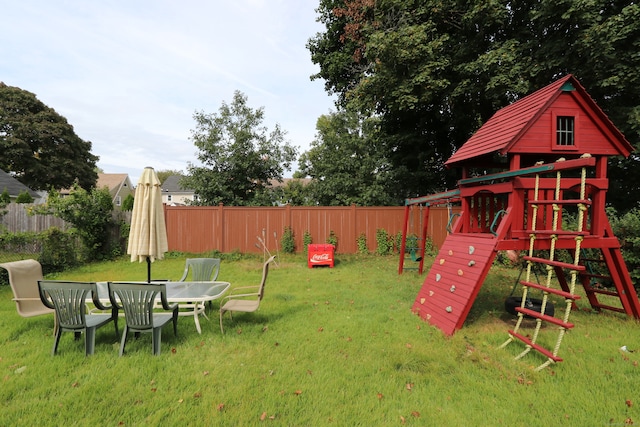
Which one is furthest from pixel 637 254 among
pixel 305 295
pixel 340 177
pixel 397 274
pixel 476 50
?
pixel 340 177

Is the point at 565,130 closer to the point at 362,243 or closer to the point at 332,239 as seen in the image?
the point at 362,243

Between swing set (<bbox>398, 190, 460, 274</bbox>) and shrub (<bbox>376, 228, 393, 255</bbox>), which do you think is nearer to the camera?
swing set (<bbox>398, 190, 460, 274</bbox>)

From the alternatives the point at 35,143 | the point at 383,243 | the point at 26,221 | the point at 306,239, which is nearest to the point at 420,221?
the point at 383,243

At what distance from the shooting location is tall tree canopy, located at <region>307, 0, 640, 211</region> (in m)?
8.38

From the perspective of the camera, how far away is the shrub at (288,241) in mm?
12141

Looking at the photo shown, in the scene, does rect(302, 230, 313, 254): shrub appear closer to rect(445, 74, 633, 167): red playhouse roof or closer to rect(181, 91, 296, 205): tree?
rect(181, 91, 296, 205): tree

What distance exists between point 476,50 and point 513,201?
9249mm

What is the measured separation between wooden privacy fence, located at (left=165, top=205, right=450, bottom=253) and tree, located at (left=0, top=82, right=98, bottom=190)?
22.5 meters

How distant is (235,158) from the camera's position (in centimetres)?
1462

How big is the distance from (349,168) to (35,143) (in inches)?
1235

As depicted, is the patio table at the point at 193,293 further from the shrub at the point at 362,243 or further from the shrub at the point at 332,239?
the shrub at the point at 362,243

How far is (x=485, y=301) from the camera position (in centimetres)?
624

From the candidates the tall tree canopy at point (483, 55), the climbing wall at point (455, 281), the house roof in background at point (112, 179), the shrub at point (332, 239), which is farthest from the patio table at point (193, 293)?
the house roof in background at point (112, 179)

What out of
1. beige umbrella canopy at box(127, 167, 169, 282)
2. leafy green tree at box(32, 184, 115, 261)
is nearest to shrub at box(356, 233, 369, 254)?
beige umbrella canopy at box(127, 167, 169, 282)
